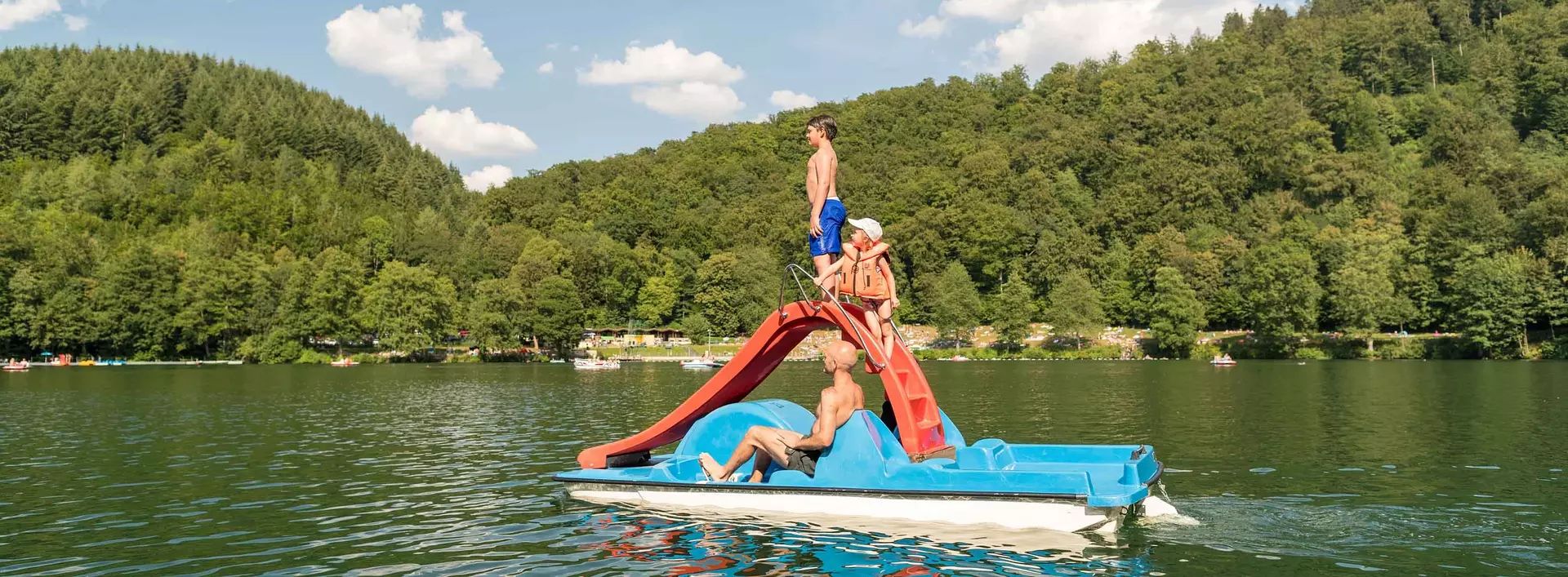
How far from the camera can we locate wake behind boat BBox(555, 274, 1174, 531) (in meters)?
14.5

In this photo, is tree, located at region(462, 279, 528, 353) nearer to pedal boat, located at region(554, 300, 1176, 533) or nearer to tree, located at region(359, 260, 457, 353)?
tree, located at region(359, 260, 457, 353)

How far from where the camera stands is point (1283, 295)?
349 feet

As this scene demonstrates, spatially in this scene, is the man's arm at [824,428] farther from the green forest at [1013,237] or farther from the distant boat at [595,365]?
the green forest at [1013,237]

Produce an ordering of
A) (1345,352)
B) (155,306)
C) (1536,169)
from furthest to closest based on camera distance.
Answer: (1536,169)
(155,306)
(1345,352)

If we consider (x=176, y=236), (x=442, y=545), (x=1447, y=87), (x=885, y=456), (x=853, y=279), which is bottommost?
(x=442, y=545)

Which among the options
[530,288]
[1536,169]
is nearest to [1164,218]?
[1536,169]

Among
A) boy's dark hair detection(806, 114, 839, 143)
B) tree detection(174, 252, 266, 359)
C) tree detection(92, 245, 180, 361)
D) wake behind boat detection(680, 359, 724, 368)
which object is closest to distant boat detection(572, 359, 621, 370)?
wake behind boat detection(680, 359, 724, 368)

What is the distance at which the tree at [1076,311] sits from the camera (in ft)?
384

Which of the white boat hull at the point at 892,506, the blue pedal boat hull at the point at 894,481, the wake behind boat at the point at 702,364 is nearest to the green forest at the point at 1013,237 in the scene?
the wake behind boat at the point at 702,364

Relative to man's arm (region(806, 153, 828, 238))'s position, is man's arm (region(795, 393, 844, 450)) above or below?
below

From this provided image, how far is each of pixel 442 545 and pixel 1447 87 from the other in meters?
210

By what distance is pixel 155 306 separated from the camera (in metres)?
120

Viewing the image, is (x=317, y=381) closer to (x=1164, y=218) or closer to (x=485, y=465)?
(x=485, y=465)

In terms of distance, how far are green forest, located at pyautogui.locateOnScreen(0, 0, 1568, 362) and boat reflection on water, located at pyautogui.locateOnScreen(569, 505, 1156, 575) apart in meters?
97.0
